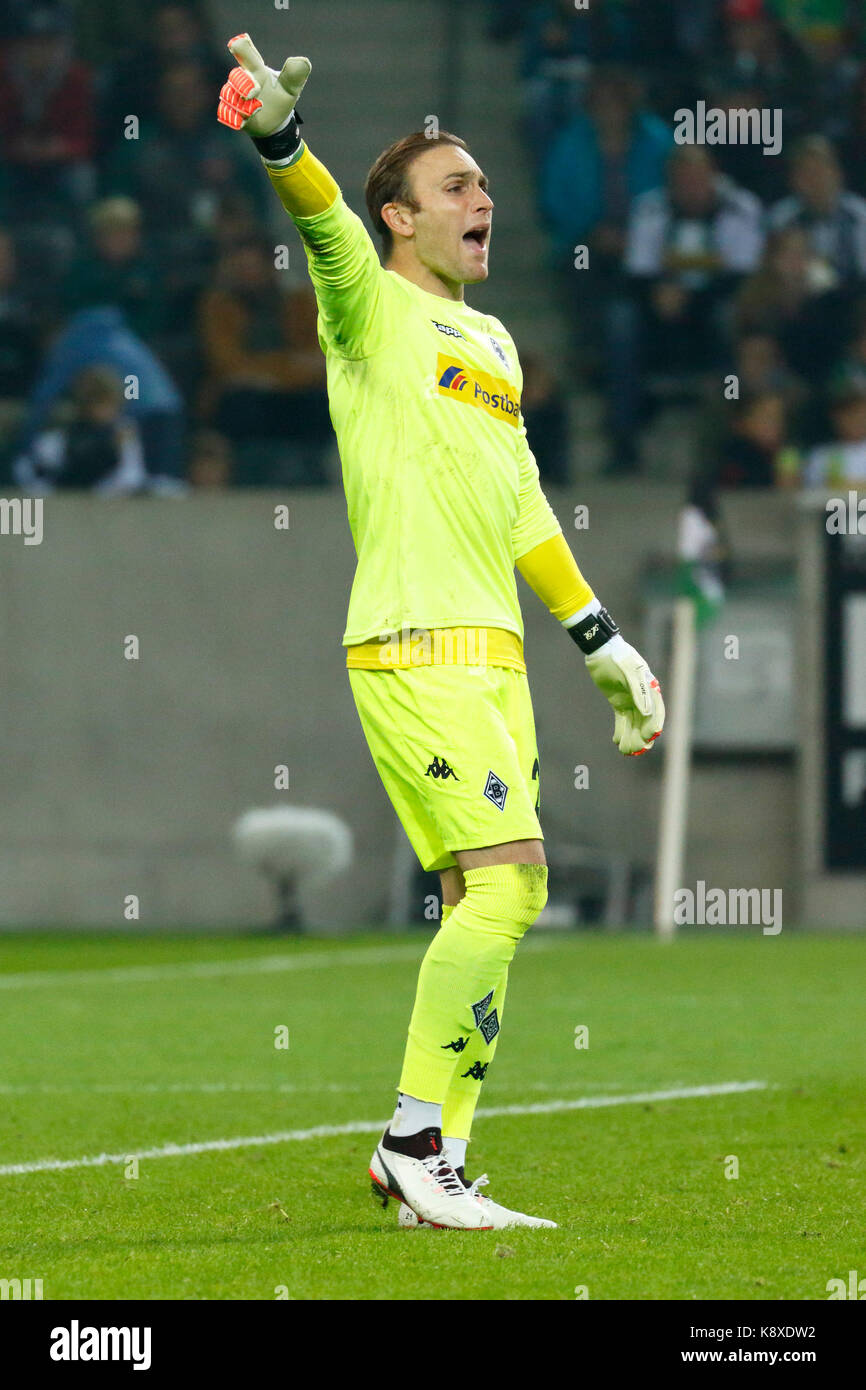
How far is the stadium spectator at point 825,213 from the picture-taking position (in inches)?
632

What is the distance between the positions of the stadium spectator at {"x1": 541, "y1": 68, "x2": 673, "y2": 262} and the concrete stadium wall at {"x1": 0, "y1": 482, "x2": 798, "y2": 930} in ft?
8.86

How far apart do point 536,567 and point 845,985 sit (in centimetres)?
553

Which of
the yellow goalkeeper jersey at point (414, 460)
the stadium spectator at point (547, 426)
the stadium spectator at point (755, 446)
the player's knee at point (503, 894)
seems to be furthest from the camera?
the stadium spectator at point (755, 446)

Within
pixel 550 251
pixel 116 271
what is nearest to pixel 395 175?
pixel 116 271

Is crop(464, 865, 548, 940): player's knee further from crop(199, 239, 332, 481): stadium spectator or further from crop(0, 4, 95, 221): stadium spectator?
crop(0, 4, 95, 221): stadium spectator

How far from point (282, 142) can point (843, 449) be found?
1135 cm

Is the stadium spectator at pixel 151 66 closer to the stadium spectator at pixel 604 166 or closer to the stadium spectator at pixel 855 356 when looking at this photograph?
the stadium spectator at pixel 604 166

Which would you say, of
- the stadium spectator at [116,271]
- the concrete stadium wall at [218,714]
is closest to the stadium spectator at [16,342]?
the stadium spectator at [116,271]

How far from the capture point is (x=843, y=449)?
15117mm

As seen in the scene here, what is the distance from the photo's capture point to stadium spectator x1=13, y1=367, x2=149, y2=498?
14.9m

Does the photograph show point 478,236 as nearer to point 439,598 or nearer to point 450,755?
point 439,598

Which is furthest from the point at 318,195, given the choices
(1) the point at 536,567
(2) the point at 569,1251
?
(2) the point at 569,1251

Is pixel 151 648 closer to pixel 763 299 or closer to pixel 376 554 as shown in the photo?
pixel 763 299

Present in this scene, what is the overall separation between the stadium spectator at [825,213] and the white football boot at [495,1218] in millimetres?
12557
